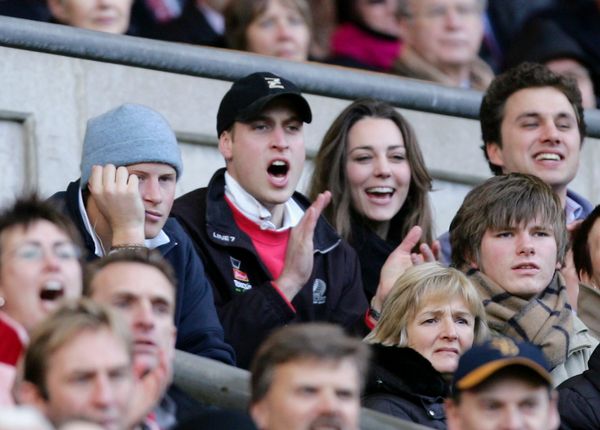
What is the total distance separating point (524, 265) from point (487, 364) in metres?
2.18

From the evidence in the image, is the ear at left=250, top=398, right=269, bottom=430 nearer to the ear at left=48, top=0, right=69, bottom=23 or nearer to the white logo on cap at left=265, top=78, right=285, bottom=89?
the white logo on cap at left=265, top=78, right=285, bottom=89

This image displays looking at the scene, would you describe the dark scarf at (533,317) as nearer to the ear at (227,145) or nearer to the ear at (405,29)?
the ear at (227,145)

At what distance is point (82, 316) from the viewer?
695cm

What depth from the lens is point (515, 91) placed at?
37.2 ft

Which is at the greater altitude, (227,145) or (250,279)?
(227,145)

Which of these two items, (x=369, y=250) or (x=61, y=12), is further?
(x=61, y=12)

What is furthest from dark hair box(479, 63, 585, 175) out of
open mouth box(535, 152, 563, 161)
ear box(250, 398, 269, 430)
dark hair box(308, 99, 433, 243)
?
ear box(250, 398, 269, 430)

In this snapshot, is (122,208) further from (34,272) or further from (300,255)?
(34,272)

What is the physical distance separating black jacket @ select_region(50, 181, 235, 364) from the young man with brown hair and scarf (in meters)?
1.19

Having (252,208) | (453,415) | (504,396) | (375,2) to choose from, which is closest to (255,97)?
(252,208)

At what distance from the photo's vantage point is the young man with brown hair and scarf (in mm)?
9547

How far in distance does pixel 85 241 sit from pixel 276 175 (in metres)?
1.25

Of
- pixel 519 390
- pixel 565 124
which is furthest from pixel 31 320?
pixel 565 124

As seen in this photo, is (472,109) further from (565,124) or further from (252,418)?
(252,418)
